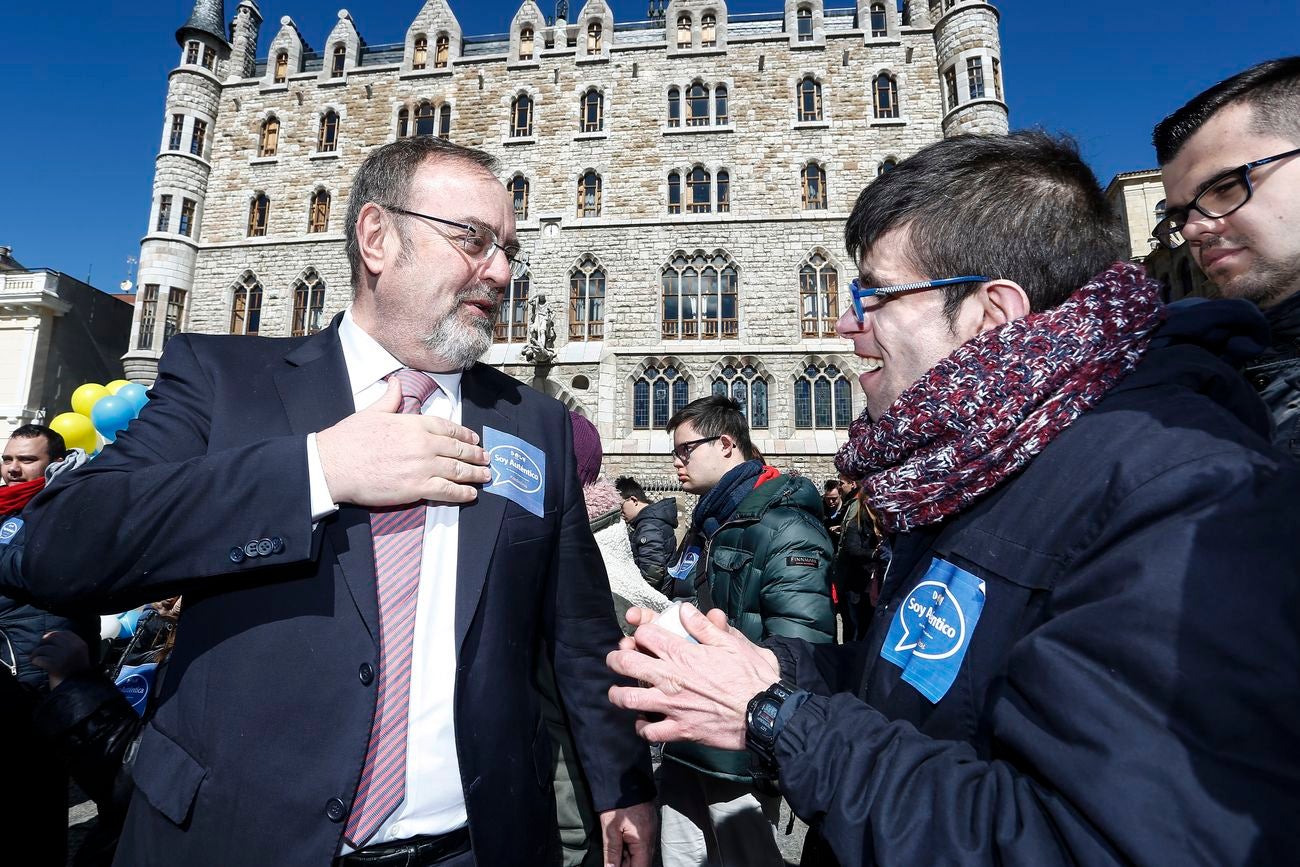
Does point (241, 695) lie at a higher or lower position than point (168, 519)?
lower

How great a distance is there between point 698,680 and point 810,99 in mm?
19133

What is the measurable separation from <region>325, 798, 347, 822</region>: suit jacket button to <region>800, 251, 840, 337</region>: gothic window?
16.0 meters

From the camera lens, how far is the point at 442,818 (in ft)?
4.75

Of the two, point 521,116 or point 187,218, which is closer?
point 521,116

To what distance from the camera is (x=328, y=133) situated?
63.1 ft

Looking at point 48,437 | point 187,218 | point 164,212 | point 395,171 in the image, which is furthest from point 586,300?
point 395,171

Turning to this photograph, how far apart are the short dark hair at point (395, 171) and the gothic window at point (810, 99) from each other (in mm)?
17606

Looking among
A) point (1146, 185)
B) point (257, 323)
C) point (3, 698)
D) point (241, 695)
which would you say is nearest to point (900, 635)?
point (241, 695)

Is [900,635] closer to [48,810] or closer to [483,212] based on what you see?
[483,212]

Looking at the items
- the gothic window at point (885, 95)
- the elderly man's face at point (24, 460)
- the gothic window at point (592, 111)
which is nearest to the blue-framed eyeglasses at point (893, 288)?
the elderly man's face at point (24, 460)

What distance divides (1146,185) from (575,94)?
1638cm

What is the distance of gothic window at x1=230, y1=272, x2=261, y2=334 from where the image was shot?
18.5 metres

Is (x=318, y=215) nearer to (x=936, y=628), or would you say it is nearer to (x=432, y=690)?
(x=432, y=690)

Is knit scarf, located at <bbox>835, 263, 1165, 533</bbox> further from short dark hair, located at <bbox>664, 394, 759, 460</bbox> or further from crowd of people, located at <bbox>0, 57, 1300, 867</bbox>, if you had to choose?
short dark hair, located at <bbox>664, 394, 759, 460</bbox>
